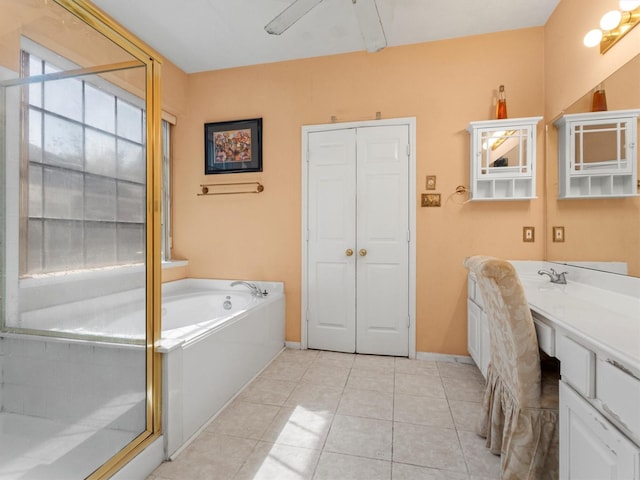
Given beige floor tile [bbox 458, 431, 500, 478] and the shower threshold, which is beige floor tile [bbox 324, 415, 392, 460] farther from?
the shower threshold

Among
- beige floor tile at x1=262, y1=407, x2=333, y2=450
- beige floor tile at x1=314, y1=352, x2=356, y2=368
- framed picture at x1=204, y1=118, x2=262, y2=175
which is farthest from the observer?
framed picture at x1=204, y1=118, x2=262, y2=175

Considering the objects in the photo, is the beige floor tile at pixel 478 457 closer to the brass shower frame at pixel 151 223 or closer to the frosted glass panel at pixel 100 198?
the brass shower frame at pixel 151 223

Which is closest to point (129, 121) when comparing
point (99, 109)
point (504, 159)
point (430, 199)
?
point (99, 109)

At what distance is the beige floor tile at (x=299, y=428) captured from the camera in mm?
1642

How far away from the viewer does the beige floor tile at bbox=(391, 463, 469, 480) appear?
1394mm

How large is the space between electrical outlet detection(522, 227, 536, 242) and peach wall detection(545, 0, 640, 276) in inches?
5.0

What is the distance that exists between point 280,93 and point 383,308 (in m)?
2.23

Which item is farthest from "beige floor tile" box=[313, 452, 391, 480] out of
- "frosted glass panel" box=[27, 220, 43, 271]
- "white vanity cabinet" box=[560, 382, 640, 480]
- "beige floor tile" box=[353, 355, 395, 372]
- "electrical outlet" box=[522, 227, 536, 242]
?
"electrical outlet" box=[522, 227, 536, 242]

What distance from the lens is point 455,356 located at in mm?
2672

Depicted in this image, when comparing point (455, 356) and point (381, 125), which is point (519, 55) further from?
point (455, 356)

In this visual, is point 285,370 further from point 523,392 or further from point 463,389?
point 523,392

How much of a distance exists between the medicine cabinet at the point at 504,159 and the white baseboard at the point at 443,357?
1340mm

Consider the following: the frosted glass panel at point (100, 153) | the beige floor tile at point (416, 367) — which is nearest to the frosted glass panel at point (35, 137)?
the frosted glass panel at point (100, 153)

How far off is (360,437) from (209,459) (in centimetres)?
77
